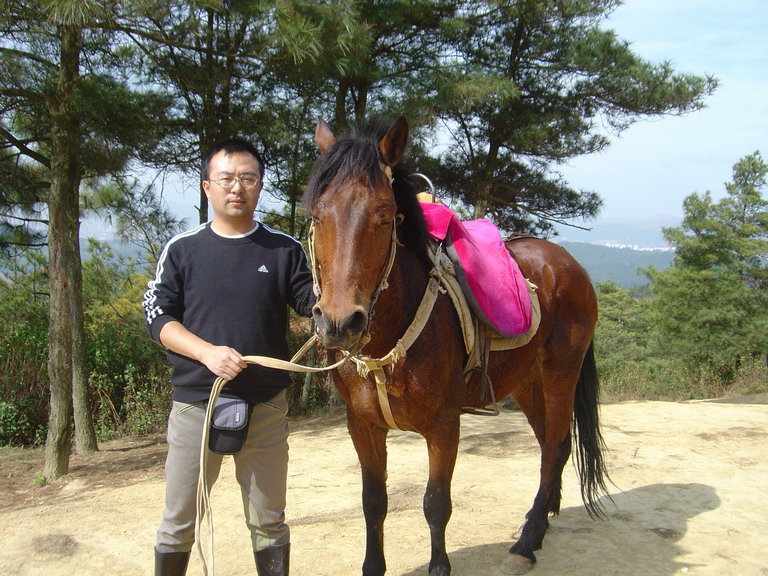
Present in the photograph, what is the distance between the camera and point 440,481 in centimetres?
241

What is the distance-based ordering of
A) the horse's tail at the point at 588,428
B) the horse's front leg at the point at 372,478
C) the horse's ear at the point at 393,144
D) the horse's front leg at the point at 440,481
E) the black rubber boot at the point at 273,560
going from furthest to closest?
the horse's tail at the point at 588,428 < the horse's front leg at the point at 372,478 < the horse's front leg at the point at 440,481 < the black rubber boot at the point at 273,560 < the horse's ear at the point at 393,144

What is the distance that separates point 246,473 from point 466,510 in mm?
A: 2215

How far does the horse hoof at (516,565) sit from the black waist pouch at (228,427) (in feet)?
5.81

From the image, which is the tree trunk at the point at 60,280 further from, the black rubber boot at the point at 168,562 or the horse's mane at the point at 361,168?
the horse's mane at the point at 361,168

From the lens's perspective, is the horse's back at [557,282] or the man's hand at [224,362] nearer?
the man's hand at [224,362]

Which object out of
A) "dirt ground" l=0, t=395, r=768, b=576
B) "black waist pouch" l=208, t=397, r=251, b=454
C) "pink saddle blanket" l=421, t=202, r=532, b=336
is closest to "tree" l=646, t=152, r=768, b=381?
"dirt ground" l=0, t=395, r=768, b=576

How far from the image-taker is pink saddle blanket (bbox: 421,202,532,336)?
2619mm

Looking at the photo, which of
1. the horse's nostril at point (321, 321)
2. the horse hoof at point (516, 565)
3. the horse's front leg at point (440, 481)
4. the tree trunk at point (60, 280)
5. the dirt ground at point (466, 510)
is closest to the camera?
the horse's nostril at point (321, 321)

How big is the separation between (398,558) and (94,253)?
12.7 metres

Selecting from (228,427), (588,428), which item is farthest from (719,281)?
(228,427)

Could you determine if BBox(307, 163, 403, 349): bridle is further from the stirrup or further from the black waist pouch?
the stirrup

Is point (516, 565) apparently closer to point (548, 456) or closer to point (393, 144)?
point (548, 456)

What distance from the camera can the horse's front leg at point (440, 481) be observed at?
2.38m

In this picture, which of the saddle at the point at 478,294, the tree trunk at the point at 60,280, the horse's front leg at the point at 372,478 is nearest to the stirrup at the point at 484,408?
the saddle at the point at 478,294
